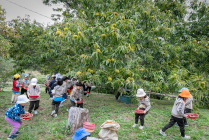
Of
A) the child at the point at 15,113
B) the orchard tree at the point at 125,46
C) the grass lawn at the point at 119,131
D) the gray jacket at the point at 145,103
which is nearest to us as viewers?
the child at the point at 15,113

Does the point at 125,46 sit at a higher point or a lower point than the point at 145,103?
higher

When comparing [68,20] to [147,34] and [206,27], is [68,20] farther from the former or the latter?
[206,27]

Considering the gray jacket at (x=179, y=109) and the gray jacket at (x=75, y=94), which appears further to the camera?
the gray jacket at (x=75, y=94)

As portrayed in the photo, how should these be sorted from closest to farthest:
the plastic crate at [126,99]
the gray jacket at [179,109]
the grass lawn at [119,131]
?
the gray jacket at [179,109], the grass lawn at [119,131], the plastic crate at [126,99]

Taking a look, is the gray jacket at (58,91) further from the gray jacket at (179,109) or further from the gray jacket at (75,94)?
the gray jacket at (179,109)

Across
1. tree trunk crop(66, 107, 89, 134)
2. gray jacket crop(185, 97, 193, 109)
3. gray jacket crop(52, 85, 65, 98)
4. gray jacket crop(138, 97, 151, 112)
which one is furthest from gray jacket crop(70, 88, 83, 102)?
gray jacket crop(185, 97, 193, 109)

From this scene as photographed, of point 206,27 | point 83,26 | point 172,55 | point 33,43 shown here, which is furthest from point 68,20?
point 206,27

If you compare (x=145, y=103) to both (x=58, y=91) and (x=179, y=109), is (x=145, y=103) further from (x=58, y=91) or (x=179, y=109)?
(x=58, y=91)

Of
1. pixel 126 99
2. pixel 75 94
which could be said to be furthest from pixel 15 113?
pixel 126 99

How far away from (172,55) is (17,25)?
7956 millimetres

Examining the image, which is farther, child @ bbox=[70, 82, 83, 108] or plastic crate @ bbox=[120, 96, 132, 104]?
plastic crate @ bbox=[120, 96, 132, 104]

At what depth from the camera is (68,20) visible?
5785 millimetres

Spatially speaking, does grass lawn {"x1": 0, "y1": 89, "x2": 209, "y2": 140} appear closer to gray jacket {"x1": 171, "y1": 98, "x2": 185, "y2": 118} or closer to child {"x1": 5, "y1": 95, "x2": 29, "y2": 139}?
child {"x1": 5, "y1": 95, "x2": 29, "y2": 139}

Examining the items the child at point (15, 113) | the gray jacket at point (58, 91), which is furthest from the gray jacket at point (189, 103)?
the child at point (15, 113)
